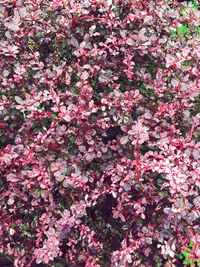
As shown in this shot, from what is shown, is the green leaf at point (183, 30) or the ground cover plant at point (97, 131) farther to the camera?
the green leaf at point (183, 30)

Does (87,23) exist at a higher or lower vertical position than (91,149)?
higher

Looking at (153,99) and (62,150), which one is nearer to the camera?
(62,150)

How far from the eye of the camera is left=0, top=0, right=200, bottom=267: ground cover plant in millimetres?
2014

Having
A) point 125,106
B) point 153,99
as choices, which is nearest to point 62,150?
point 125,106

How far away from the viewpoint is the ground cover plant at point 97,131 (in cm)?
201

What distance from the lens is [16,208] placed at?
2.23 m

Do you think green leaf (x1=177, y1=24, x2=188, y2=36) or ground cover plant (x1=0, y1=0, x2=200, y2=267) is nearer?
ground cover plant (x1=0, y1=0, x2=200, y2=267)

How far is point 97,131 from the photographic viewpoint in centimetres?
217

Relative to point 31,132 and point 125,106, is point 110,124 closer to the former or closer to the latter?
point 125,106

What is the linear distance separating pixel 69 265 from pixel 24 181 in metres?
0.54

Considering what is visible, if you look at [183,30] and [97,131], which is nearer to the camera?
[97,131]

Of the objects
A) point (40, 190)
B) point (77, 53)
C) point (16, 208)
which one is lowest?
point (16, 208)

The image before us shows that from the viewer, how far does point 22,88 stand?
2.20m

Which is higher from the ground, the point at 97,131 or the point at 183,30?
the point at 183,30
